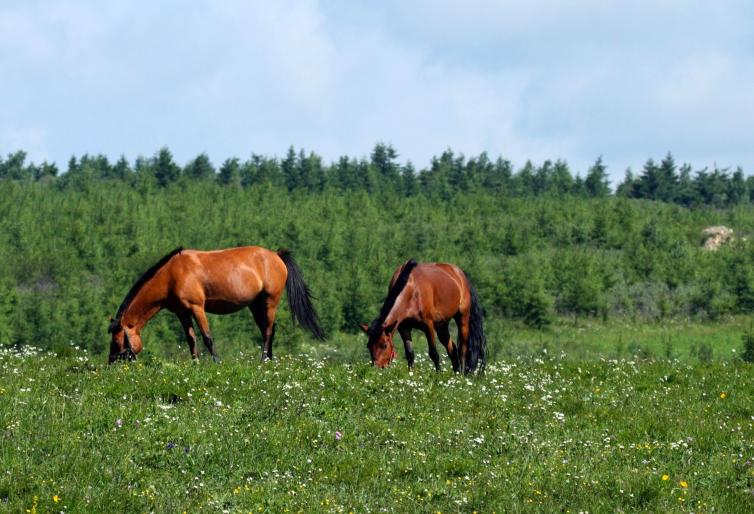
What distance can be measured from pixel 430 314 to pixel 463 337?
1.16 m

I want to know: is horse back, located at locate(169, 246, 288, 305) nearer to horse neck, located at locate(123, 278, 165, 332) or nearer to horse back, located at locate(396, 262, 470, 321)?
horse neck, located at locate(123, 278, 165, 332)

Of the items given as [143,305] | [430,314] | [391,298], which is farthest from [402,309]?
[143,305]

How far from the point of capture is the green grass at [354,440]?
406 inches

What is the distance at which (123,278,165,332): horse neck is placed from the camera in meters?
18.8

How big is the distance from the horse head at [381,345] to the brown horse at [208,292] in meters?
2.96

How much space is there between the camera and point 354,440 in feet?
41.5

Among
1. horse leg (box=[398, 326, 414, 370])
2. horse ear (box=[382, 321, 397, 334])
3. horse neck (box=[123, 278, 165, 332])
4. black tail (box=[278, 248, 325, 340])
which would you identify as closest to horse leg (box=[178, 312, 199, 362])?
horse neck (box=[123, 278, 165, 332])

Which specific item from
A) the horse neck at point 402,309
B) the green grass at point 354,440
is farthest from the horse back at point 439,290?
the green grass at point 354,440

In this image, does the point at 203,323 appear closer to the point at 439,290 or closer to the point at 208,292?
the point at 208,292

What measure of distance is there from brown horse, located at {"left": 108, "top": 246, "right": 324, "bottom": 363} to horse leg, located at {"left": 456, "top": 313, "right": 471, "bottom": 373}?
11.3ft

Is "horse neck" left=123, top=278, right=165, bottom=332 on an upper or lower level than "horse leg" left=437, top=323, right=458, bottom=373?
upper

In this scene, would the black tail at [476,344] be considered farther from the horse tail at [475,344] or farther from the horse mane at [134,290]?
the horse mane at [134,290]

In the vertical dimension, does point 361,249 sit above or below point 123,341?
above

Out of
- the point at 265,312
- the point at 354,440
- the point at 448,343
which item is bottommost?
the point at 354,440
